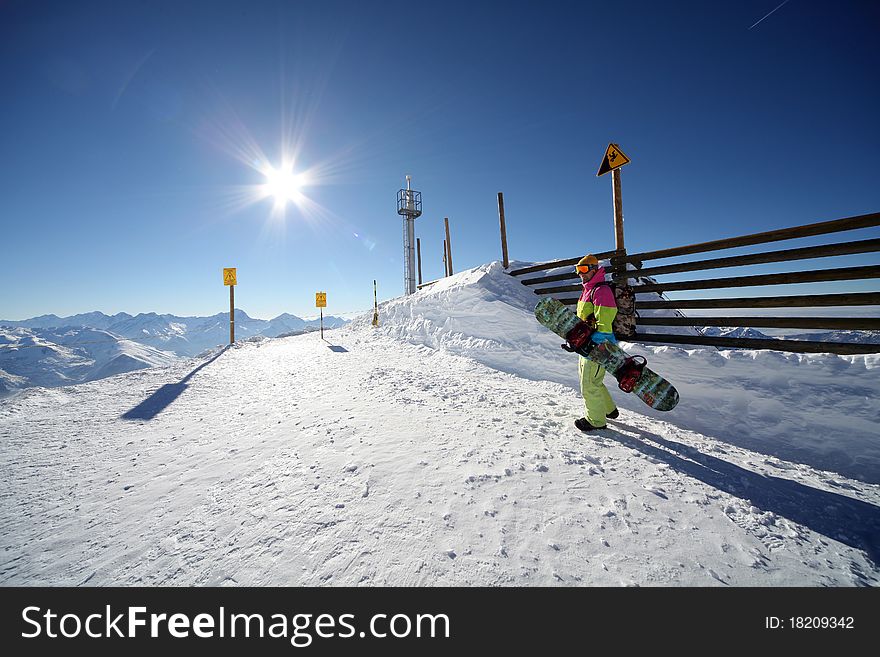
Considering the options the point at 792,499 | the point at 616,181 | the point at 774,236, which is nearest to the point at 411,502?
the point at 792,499

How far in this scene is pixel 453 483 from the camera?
2717mm

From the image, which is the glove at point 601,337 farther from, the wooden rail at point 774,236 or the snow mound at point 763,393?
the wooden rail at point 774,236

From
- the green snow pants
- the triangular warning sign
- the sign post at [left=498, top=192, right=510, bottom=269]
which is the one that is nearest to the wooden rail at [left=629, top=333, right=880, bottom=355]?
the green snow pants

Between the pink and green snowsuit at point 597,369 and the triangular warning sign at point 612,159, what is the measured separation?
162 inches

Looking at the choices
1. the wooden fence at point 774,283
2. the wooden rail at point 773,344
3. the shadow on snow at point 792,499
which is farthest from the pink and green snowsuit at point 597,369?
the wooden rail at point 773,344

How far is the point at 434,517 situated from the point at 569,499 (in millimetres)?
1113

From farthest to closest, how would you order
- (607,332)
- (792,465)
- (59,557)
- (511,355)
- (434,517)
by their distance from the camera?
1. (511,355)
2. (607,332)
3. (792,465)
4. (434,517)
5. (59,557)

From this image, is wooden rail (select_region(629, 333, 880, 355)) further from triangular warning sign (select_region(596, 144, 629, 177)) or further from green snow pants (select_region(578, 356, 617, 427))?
triangular warning sign (select_region(596, 144, 629, 177))

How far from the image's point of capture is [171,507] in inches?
99.4

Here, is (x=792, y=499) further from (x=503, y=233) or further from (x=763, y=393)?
(x=503, y=233)

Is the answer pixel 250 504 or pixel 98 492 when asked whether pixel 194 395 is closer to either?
pixel 98 492

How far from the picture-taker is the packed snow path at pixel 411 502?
75.5 inches

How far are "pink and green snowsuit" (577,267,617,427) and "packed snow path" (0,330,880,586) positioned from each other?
27 cm

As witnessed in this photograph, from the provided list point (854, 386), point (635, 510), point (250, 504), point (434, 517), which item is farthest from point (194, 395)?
point (854, 386)
